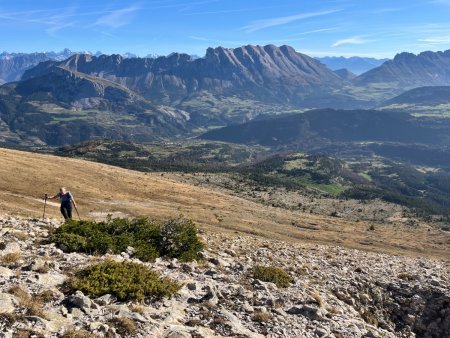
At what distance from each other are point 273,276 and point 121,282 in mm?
9213

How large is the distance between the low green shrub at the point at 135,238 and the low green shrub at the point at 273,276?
13.2 feet

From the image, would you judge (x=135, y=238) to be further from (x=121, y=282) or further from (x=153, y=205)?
(x=153, y=205)

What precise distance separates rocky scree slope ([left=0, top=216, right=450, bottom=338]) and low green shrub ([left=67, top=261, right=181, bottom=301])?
44cm

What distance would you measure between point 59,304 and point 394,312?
19414mm

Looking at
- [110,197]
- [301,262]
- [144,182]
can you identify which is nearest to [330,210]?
[144,182]

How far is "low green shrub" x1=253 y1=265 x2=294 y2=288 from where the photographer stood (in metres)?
23.2

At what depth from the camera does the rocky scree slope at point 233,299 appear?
599 inches

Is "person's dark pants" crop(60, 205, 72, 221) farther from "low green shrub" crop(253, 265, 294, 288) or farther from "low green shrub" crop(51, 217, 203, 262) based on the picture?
"low green shrub" crop(253, 265, 294, 288)

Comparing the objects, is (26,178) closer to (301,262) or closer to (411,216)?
(301,262)

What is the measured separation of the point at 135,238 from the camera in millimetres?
25984

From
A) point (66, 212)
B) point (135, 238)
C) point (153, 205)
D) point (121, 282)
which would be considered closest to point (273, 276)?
point (135, 238)

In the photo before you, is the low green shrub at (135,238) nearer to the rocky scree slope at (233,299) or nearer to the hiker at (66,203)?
the rocky scree slope at (233,299)

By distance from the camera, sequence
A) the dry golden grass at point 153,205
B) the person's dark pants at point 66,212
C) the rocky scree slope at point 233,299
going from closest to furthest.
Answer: the rocky scree slope at point 233,299
the person's dark pants at point 66,212
the dry golden grass at point 153,205

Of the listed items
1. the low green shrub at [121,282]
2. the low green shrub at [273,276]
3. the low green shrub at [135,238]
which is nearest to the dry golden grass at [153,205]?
the low green shrub at [135,238]
